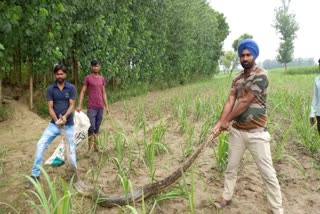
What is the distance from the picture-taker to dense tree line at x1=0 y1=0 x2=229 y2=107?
5828 mm

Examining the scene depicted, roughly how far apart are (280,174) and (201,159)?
1.04m

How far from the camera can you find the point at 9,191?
3.44 meters

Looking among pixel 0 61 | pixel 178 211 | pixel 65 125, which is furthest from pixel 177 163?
pixel 0 61

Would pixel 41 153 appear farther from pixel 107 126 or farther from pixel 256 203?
pixel 107 126

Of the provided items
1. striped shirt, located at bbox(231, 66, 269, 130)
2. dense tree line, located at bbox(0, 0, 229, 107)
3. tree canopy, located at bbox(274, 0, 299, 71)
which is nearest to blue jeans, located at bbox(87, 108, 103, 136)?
dense tree line, located at bbox(0, 0, 229, 107)

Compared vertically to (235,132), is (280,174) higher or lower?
lower

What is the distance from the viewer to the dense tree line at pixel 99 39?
5828 millimetres

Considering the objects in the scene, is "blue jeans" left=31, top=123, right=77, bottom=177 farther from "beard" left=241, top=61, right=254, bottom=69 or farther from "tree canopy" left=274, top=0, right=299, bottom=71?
"tree canopy" left=274, top=0, right=299, bottom=71

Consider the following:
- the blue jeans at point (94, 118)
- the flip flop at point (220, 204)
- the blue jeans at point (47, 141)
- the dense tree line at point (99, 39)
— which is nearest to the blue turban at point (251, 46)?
the flip flop at point (220, 204)

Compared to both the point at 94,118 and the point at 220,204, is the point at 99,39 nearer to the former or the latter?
the point at 94,118

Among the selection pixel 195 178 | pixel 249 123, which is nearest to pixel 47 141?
pixel 195 178

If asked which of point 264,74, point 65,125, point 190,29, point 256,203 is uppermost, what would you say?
point 190,29

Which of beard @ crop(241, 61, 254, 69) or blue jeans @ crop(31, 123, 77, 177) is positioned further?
blue jeans @ crop(31, 123, 77, 177)

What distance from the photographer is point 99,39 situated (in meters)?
8.92
